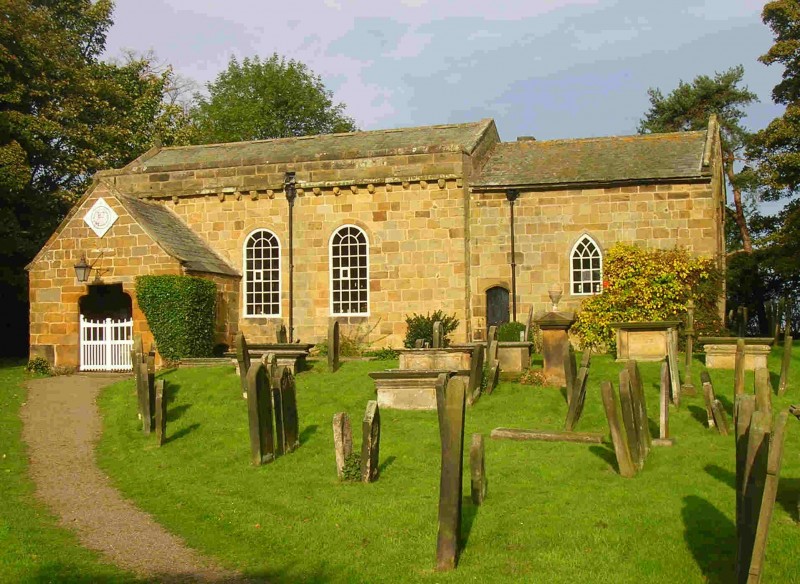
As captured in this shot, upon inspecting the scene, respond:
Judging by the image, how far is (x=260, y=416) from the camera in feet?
45.0

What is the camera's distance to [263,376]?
1410 centimetres

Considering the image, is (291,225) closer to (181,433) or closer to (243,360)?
(243,360)

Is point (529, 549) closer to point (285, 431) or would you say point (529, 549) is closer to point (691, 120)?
point (285, 431)

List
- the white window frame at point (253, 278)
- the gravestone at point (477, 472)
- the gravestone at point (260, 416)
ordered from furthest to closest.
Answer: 1. the white window frame at point (253, 278)
2. the gravestone at point (260, 416)
3. the gravestone at point (477, 472)

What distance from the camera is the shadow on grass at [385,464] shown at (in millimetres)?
12691

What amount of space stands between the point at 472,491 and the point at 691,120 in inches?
1605

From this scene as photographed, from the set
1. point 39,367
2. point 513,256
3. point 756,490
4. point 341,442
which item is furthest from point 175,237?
point 756,490

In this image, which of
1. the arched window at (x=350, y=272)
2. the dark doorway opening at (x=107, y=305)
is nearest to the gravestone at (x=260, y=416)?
the arched window at (x=350, y=272)

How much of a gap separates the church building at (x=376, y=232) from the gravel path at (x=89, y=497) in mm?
5039

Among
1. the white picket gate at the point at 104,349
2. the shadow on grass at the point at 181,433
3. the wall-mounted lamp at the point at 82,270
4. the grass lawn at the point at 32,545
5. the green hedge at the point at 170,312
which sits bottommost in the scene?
the grass lawn at the point at 32,545

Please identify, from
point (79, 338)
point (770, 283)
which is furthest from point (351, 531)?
point (770, 283)

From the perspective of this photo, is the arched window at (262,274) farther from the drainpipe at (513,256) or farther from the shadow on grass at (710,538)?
the shadow on grass at (710,538)

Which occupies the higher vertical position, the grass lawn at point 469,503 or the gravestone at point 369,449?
the gravestone at point 369,449

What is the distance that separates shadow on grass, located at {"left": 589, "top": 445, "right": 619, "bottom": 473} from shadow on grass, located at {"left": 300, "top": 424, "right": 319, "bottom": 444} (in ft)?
15.9
